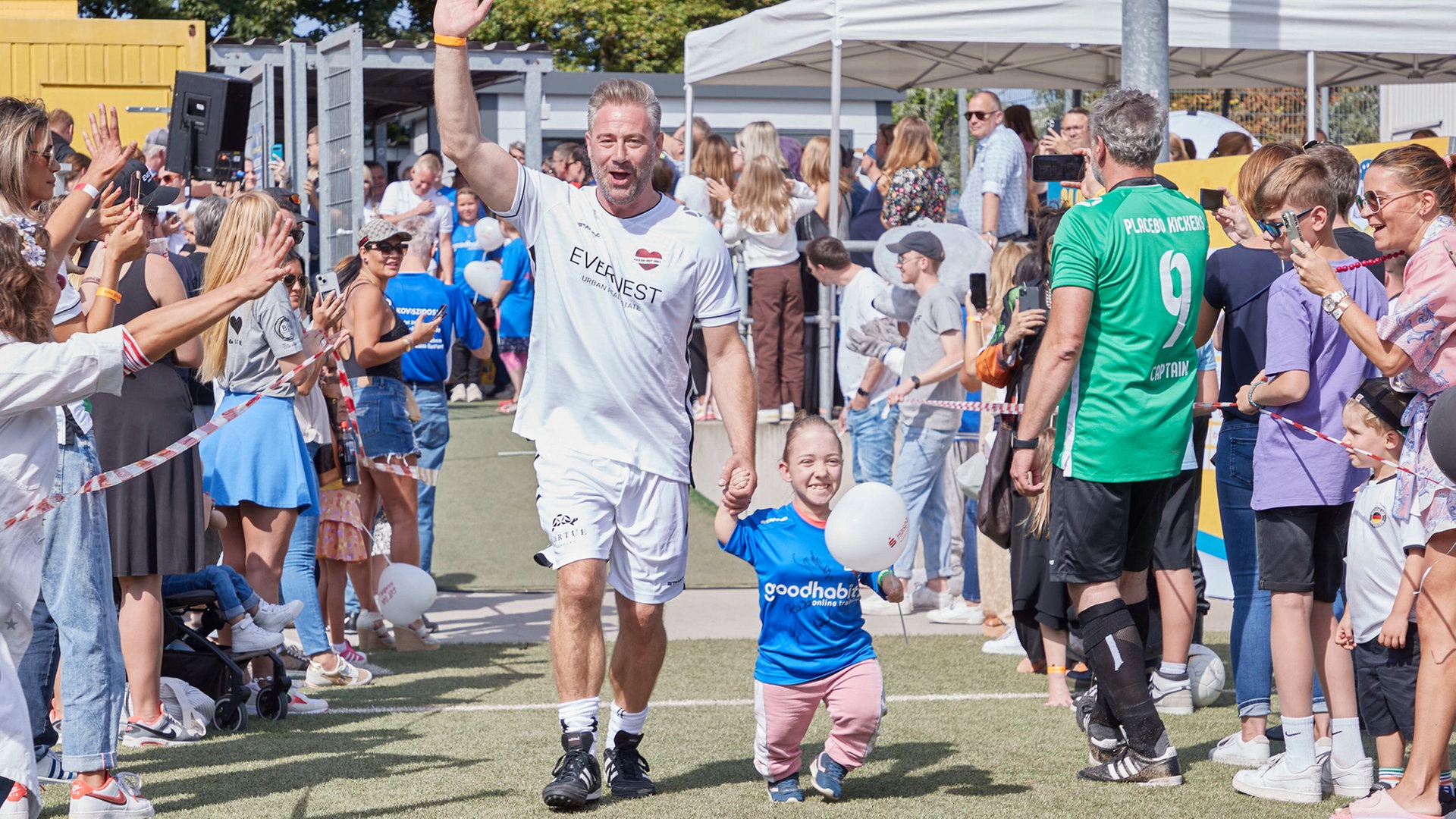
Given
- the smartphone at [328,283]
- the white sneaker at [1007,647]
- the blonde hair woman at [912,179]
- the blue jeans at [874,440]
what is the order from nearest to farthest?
the white sneaker at [1007,647], the smartphone at [328,283], the blue jeans at [874,440], the blonde hair woman at [912,179]

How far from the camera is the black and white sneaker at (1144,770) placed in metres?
4.93

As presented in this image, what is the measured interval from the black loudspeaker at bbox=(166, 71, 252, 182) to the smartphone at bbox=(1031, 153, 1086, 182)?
4.41m

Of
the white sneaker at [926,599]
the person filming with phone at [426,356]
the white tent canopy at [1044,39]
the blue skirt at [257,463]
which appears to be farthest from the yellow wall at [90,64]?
the white sneaker at [926,599]

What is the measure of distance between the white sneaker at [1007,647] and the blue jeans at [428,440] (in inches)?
125

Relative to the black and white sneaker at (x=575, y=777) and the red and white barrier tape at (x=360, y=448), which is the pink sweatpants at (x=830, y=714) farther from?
the red and white barrier tape at (x=360, y=448)

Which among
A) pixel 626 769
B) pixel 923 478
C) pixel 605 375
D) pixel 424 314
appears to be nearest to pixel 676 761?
pixel 626 769

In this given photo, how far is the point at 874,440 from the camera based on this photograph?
9359 mm

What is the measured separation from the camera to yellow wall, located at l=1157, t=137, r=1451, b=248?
8250 mm

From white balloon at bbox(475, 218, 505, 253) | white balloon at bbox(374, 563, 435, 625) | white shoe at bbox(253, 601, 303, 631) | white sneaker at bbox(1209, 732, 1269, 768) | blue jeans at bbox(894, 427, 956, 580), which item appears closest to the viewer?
white sneaker at bbox(1209, 732, 1269, 768)

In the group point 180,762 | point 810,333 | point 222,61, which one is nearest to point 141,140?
point 222,61

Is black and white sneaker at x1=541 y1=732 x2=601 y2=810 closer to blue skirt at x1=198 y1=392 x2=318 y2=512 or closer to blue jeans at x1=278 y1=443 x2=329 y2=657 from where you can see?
blue skirt at x1=198 y1=392 x2=318 y2=512

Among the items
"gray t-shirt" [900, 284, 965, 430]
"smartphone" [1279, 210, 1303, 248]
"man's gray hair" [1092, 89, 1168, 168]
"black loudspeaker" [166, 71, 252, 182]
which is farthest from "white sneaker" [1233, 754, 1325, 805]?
"black loudspeaker" [166, 71, 252, 182]

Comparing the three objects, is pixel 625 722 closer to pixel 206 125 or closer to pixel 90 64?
pixel 206 125

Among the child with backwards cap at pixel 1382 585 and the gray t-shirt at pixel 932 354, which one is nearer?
the child with backwards cap at pixel 1382 585
